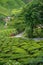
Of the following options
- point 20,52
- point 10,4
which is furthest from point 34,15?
point 10,4

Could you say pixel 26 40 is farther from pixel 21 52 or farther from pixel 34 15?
pixel 21 52

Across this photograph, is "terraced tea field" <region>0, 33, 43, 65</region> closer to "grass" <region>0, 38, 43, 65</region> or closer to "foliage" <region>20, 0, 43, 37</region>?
"grass" <region>0, 38, 43, 65</region>

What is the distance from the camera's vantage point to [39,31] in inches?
2282

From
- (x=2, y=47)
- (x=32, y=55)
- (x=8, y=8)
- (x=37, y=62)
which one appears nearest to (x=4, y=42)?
(x=2, y=47)

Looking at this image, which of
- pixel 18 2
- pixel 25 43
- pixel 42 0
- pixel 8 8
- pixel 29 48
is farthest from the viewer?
pixel 18 2

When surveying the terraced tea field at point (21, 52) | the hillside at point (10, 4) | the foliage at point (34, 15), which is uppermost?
the hillside at point (10, 4)

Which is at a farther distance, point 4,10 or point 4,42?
point 4,10

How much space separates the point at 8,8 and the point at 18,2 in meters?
11.3

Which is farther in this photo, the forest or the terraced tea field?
the forest

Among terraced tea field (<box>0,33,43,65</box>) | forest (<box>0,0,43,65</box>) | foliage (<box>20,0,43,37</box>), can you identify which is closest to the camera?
terraced tea field (<box>0,33,43,65</box>)

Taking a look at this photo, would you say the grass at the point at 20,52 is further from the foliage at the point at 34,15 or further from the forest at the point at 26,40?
the foliage at the point at 34,15

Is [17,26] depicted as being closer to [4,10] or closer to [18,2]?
[4,10]

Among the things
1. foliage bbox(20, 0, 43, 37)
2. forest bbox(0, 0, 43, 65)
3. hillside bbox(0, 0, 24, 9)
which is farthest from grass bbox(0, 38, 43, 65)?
hillside bbox(0, 0, 24, 9)

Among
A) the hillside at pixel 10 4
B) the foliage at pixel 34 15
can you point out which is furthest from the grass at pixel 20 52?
the hillside at pixel 10 4
